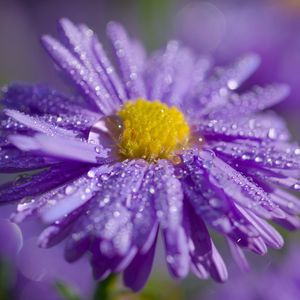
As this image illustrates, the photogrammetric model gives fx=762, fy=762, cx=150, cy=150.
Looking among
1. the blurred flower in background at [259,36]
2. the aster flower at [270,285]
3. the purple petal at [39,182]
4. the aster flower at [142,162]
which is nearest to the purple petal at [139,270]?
the aster flower at [142,162]

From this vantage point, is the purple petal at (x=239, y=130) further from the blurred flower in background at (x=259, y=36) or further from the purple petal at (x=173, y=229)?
the blurred flower in background at (x=259, y=36)

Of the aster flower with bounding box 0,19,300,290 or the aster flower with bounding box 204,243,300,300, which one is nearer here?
the aster flower with bounding box 0,19,300,290

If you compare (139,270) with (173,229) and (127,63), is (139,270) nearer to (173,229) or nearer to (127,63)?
(173,229)

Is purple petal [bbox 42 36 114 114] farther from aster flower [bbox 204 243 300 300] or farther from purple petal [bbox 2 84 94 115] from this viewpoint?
aster flower [bbox 204 243 300 300]

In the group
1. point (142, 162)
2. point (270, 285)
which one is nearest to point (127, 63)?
point (142, 162)

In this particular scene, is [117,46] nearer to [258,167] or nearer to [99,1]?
[258,167]

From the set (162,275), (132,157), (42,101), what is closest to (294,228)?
(132,157)

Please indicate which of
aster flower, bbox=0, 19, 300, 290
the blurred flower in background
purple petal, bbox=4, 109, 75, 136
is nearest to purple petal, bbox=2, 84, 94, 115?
aster flower, bbox=0, 19, 300, 290
